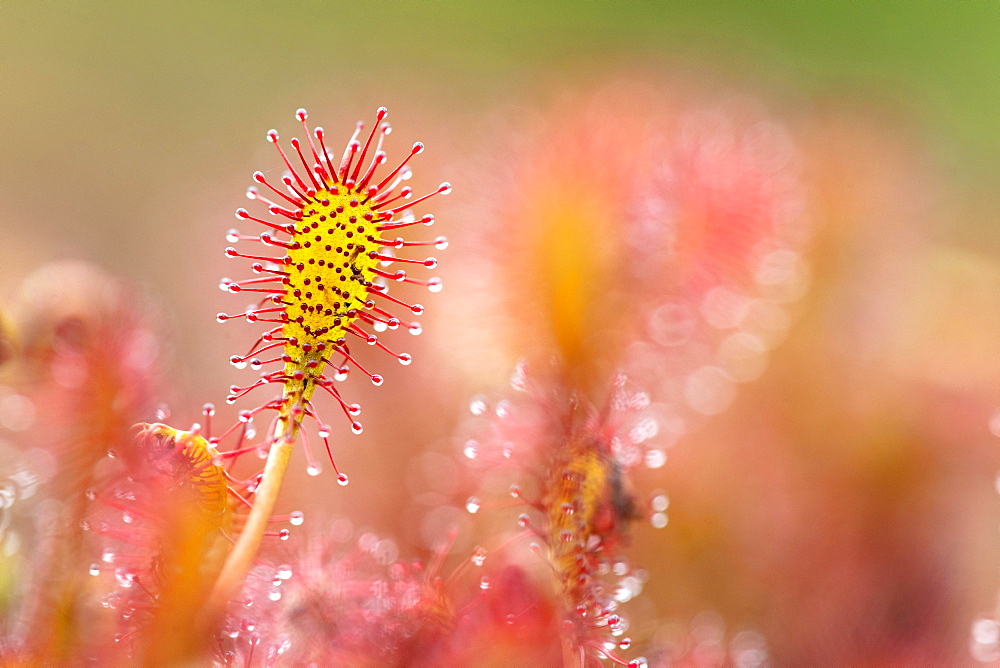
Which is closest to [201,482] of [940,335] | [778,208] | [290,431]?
[290,431]

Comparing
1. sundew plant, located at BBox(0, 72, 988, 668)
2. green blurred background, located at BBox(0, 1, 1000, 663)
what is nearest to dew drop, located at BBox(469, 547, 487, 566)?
sundew plant, located at BBox(0, 72, 988, 668)

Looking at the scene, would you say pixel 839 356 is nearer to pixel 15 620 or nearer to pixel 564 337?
pixel 564 337

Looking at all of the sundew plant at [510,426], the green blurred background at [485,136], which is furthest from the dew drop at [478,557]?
the green blurred background at [485,136]

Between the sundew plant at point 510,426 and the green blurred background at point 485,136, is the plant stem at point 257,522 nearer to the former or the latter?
the sundew plant at point 510,426

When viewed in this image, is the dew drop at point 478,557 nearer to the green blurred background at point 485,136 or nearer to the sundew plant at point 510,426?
the sundew plant at point 510,426

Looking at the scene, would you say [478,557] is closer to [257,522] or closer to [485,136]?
[257,522]

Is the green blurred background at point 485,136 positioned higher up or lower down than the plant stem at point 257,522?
higher up

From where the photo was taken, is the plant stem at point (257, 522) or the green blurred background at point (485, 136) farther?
the green blurred background at point (485, 136)

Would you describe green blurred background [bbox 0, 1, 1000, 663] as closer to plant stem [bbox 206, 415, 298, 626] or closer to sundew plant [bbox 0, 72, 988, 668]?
sundew plant [bbox 0, 72, 988, 668]

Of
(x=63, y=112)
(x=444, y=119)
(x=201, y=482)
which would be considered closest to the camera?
(x=201, y=482)
